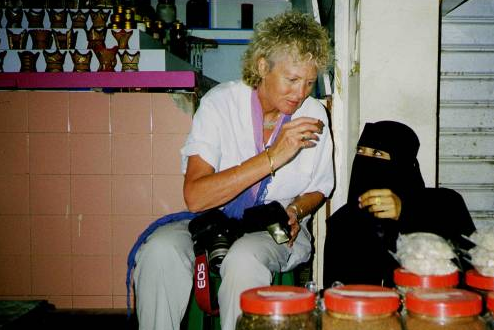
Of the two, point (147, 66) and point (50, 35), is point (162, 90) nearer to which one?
point (147, 66)

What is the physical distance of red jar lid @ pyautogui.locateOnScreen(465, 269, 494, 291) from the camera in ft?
3.54

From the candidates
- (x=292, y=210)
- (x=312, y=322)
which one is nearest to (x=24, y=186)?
(x=292, y=210)

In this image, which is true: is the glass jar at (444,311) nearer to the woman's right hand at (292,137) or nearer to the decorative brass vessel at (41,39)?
the woman's right hand at (292,137)

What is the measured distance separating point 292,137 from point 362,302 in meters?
0.97

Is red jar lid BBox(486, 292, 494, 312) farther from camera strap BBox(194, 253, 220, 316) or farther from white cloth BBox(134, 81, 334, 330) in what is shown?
camera strap BBox(194, 253, 220, 316)

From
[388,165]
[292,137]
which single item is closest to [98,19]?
[292,137]

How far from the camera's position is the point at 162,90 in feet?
11.9

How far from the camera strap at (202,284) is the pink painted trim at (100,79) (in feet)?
6.87

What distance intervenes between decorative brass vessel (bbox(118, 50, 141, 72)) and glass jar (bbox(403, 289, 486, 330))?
3.49m

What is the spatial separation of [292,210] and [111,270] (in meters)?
2.06

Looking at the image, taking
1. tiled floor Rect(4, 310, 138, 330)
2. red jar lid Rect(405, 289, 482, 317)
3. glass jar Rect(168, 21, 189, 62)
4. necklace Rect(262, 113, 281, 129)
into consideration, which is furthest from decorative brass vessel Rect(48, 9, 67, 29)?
red jar lid Rect(405, 289, 482, 317)

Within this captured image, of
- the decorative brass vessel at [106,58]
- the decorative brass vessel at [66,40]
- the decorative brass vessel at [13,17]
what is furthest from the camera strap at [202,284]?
the decorative brass vessel at [13,17]

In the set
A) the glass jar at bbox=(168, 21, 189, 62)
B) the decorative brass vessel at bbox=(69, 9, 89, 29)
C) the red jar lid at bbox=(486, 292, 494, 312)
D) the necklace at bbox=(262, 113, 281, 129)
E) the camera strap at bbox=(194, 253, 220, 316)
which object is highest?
the glass jar at bbox=(168, 21, 189, 62)

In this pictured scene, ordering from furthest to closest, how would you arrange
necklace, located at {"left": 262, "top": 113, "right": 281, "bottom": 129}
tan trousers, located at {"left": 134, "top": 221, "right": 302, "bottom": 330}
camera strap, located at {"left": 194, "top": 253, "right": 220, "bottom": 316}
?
necklace, located at {"left": 262, "top": 113, "right": 281, "bottom": 129} < camera strap, located at {"left": 194, "top": 253, "right": 220, "bottom": 316} < tan trousers, located at {"left": 134, "top": 221, "right": 302, "bottom": 330}
